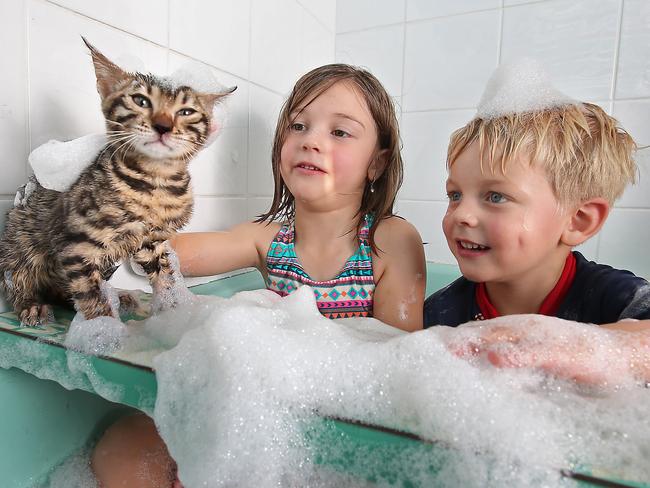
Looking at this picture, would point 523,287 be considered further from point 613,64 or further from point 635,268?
point 613,64

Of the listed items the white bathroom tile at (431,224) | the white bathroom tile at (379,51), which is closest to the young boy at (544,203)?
the white bathroom tile at (431,224)

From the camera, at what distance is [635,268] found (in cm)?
149

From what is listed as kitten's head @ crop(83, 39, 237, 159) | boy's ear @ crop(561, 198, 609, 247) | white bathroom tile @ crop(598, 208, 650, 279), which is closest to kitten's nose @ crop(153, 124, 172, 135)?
kitten's head @ crop(83, 39, 237, 159)

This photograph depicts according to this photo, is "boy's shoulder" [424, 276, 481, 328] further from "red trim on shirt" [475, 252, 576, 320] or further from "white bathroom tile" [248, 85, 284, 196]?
"white bathroom tile" [248, 85, 284, 196]

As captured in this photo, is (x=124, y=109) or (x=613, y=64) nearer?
(x=124, y=109)

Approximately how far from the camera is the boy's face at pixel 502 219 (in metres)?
0.78

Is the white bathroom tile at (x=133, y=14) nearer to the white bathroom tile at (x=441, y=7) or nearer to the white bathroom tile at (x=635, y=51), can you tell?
the white bathroom tile at (x=441, y=7)

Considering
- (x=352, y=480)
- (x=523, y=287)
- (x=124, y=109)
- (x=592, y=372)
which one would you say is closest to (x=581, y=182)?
(x=523, y=287)

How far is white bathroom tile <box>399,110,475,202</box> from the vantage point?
1.68 m

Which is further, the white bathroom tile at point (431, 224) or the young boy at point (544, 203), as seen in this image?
the white bathroom tile at point (431, 224)

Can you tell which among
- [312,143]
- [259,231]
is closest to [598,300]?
[312,143]

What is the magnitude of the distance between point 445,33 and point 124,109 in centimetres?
138

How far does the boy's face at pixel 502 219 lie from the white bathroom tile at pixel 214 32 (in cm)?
68

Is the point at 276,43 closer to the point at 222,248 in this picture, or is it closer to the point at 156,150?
the point at 222,248
